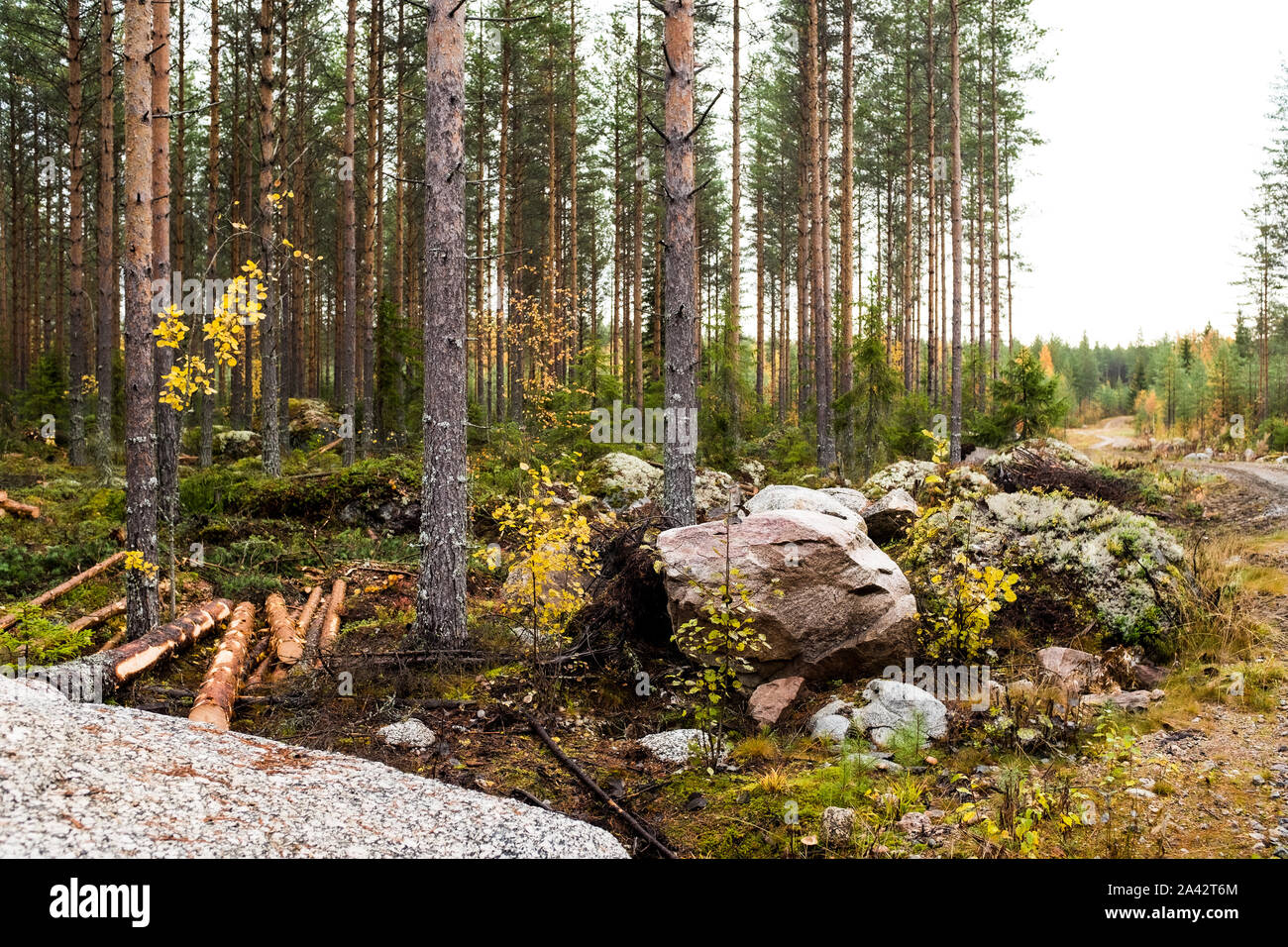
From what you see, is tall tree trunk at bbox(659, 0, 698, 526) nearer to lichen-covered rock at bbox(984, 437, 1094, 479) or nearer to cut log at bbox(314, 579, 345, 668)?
cut log at bbox(314, 579, 345, 668)

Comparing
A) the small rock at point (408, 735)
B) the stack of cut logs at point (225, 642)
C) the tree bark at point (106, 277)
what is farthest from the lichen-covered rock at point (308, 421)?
the small rock at point (408, 735)

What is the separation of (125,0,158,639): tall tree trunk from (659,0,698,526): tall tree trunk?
16.1 feet

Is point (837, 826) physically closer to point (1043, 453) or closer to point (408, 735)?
point (408, 735)

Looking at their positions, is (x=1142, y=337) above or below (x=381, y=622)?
above

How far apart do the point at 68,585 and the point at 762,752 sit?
8037 mm

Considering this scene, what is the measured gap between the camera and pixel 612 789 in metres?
4.35

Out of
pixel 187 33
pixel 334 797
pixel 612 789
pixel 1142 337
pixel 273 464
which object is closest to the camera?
pixel 334 797

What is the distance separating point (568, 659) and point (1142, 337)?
99581mm

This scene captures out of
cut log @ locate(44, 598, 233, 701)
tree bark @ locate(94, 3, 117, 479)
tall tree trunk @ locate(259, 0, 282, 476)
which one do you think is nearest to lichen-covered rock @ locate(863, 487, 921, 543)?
cut log @ locate(44, 598, 233, 701)

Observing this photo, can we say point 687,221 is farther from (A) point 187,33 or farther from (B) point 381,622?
(A) point 187,33

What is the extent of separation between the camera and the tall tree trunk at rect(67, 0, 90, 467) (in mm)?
15844

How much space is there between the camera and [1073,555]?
698 cm
